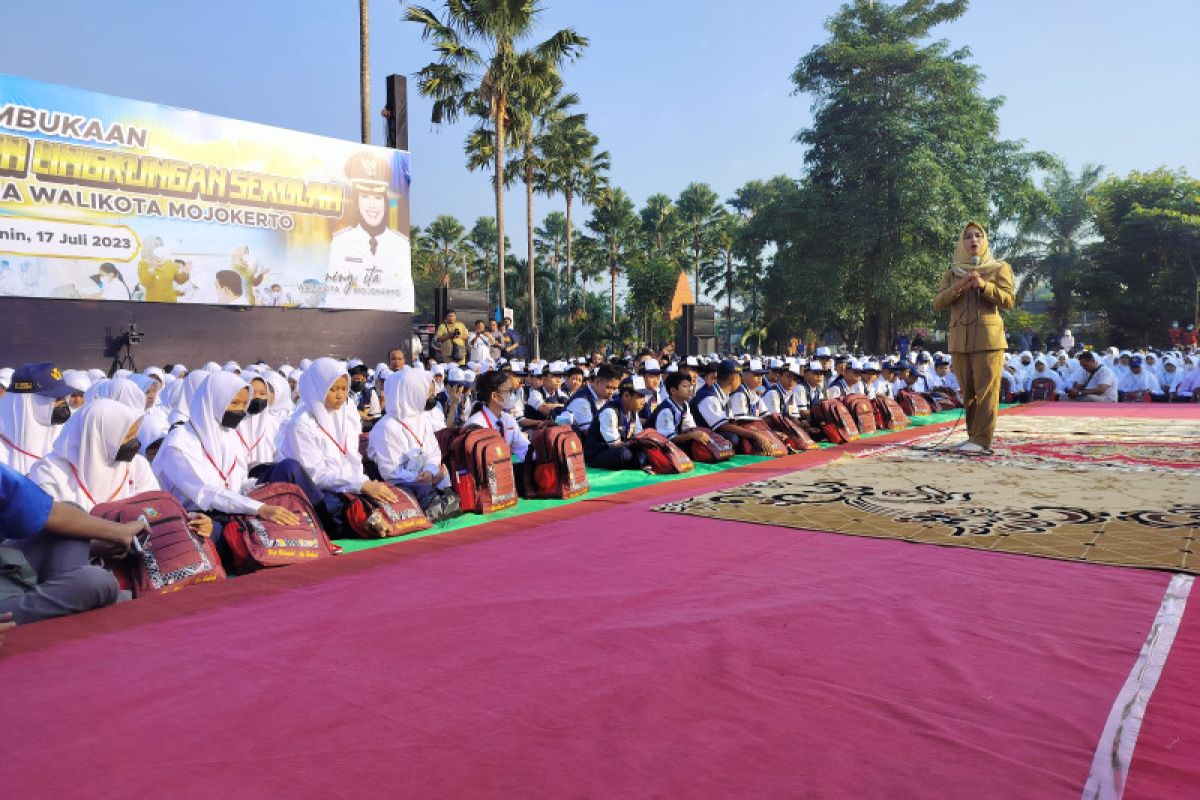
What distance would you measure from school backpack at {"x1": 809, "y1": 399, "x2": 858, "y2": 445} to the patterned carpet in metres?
1.22

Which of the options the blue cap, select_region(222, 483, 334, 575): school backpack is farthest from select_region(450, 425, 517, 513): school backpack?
the blue cap

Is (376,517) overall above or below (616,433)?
below

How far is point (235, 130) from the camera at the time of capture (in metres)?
12.7

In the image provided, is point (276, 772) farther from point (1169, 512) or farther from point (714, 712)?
point (1169, 512)

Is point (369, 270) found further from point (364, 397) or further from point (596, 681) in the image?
point (596, 681)

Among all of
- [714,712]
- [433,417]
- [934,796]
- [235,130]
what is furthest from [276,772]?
[235,130]

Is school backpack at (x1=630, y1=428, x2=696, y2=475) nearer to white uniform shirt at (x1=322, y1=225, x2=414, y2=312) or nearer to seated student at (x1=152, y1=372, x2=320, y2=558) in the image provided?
seated student at (x1=152, y1=372, x2=320, y2=558)

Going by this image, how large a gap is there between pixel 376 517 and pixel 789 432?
5.22 m

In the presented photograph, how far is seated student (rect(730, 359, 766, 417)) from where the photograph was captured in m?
9.27

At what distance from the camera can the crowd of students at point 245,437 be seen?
11.0 ft

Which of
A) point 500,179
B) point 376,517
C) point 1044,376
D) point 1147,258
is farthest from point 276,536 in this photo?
point 1147,258

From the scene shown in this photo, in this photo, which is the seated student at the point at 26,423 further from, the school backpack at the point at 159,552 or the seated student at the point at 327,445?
the school backpack at the point at 159,552

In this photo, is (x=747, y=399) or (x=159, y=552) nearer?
(x=159, y=552)

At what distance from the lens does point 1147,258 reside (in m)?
30.8
